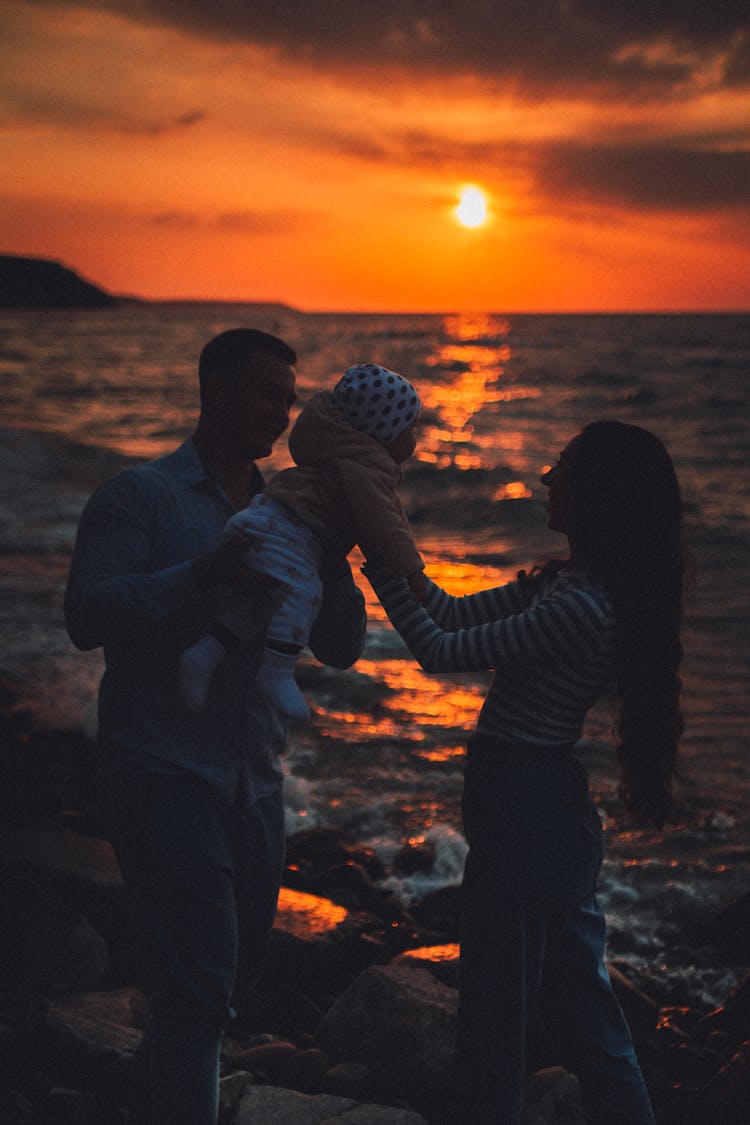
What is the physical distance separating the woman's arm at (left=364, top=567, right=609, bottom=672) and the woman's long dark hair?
99 millimetres

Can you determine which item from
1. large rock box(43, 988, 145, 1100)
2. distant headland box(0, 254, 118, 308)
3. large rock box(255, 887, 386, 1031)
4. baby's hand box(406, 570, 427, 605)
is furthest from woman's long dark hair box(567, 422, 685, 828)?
distant headland box(0, 254, 118, 308)

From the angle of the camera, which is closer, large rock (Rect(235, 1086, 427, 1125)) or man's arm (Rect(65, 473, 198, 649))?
man's arm (Rect(65, 473, 198, 649))

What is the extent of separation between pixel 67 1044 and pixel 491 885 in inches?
72.2

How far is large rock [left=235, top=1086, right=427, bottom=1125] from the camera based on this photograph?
Answer: 10.3ft

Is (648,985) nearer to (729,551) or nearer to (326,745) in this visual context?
(326,745)

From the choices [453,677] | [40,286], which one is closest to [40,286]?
[40,286]

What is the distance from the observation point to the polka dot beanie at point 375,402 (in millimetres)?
2691

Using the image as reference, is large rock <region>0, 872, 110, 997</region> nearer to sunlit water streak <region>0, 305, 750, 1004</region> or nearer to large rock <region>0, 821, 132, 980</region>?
large rock <region>0, 821, 132, 980</region>

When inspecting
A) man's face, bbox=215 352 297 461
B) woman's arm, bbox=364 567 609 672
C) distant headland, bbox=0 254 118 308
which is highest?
distant headland, bbox=0 254 118 308

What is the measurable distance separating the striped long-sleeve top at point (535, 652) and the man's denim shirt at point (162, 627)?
44 centimetres

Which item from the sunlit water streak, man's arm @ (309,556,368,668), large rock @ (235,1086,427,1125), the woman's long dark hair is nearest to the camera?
the woman's long dark hair

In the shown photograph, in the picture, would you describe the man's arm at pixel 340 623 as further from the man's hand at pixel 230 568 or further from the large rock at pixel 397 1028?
the large rock at pixel 397 1028

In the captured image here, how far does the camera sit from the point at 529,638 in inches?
99.3

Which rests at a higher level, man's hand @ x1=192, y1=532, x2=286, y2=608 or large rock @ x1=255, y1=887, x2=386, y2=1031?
man's hand @ x1=192, y1=532, x2=286, y2=608
